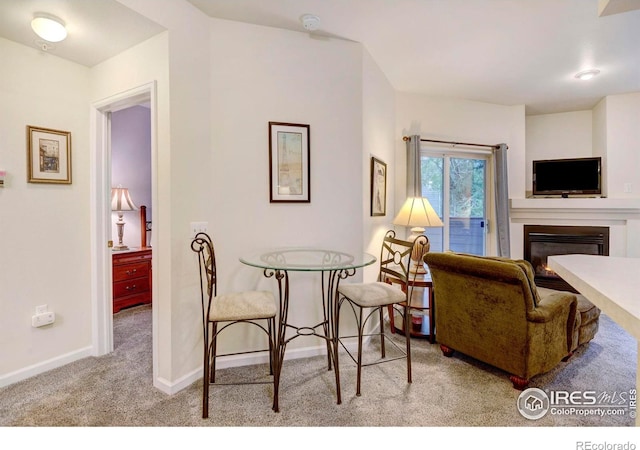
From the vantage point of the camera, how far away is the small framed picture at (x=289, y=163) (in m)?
2.35

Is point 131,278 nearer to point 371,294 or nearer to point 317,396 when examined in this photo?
point 317,396

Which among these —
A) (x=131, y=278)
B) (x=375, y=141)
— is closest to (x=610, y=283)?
(x=375, y=141)

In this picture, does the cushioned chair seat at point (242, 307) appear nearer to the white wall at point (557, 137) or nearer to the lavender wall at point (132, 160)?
the lavender wall at point (132, 160)

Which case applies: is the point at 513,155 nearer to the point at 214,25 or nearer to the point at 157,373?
the point at 214,25

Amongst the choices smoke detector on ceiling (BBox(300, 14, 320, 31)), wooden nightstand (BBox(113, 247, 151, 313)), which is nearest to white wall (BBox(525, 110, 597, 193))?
smoke detector on ceiling (BBox(300, 14, 320, 31))

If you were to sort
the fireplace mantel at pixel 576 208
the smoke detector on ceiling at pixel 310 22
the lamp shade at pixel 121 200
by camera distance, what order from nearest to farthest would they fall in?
the smoke detector on ceiling at pixel 310 22
the lamp shade at pixel 121 200
the fireplace mantel at pixel 576 208

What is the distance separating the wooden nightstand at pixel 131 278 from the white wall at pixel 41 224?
0.97 m

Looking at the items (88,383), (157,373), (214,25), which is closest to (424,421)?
(157,373)

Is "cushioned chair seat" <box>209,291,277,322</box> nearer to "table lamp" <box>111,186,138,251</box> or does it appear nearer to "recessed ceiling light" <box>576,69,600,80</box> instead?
"table lamp" <box>111,186,138,251</box>

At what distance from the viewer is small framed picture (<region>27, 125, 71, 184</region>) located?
7.00 ft

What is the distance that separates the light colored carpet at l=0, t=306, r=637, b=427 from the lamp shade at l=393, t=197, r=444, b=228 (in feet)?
3.88

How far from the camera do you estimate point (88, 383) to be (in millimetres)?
2076

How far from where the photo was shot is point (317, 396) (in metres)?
1.94

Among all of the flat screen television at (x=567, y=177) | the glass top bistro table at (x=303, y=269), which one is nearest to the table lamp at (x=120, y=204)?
the glass top bistro table at (x=303, y=269)
